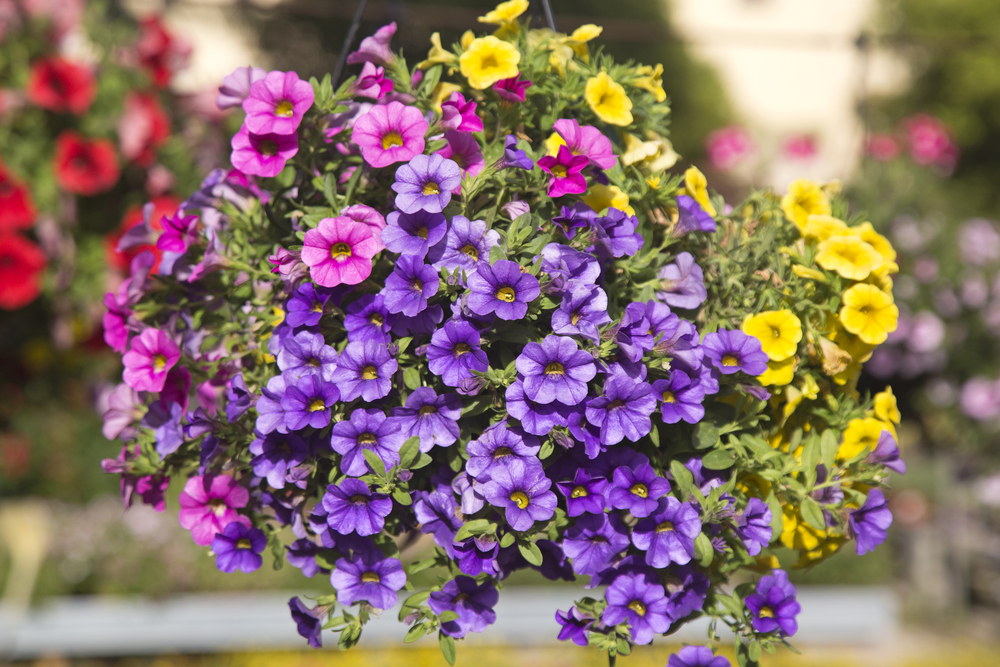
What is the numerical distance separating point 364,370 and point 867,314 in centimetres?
80

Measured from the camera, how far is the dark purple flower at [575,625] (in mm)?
1101

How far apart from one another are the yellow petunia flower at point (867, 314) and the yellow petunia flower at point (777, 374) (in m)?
0.12

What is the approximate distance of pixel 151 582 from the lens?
13.6 ft

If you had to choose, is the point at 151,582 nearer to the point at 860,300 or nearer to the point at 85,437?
the point at 85,437

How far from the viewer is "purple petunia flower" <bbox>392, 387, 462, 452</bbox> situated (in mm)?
988

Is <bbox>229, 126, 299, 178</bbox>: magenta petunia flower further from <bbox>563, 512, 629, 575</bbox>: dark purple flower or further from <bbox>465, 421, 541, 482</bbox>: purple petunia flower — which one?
<bbox>563, 512, 629, 575</bbox>: dark purple flower

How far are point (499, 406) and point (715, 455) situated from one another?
13.7 inches

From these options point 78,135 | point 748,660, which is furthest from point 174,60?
point 748,660

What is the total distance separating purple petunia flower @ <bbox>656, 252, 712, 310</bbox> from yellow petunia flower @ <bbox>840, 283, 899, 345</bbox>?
24 centimetres

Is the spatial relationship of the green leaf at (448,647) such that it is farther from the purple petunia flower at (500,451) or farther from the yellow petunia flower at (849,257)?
the yellow petunia flower at (849,257)

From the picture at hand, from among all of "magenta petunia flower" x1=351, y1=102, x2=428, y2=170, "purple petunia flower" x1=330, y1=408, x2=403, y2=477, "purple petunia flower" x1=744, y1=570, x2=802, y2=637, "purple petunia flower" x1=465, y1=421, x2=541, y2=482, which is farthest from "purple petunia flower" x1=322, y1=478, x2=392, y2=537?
"purple petunia flower" x1=744, y1=570, x2=802, y2=637

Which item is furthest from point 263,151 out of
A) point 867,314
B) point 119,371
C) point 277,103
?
point 119,371

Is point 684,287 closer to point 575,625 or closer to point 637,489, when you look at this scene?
point 637,489

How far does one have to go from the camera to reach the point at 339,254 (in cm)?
104
